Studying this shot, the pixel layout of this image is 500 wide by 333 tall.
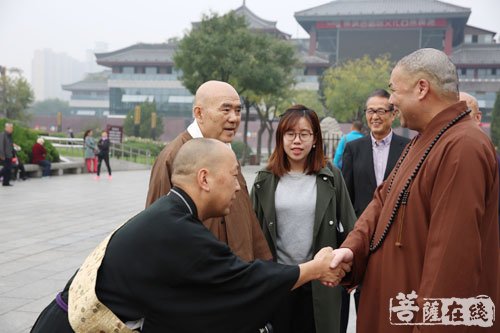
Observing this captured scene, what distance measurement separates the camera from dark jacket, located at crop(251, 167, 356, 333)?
111 inches

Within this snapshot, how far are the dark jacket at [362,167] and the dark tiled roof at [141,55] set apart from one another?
138ft

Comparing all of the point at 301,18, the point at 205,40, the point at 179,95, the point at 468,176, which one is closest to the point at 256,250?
the point at 468,176

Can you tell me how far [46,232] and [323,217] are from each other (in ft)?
18.0

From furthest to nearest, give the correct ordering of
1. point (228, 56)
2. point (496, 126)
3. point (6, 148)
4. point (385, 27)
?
point (385, 27), point (496, 126), point (228, 56), point (6, 148)

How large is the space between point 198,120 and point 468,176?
1404mm

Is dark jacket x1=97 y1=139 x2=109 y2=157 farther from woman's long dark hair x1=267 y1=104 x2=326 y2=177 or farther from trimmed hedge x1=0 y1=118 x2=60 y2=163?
woman's long dark hair x1=267 y1=104 x2=326 y2=177

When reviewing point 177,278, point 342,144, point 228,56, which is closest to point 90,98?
point 228,56

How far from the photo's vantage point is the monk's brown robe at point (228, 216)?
2.51 meters

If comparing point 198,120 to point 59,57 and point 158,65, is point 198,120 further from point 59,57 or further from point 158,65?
point 59,57

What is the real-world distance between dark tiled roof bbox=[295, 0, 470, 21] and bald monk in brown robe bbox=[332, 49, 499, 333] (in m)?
45.6

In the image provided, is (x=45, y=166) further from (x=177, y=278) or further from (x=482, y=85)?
(x=482, y=85)

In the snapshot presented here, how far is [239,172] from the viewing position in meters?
2.59

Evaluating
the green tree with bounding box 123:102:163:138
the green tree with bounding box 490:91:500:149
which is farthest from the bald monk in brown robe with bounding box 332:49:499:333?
the green tree with bounding box 490:91:500:149

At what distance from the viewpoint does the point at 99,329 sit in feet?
6.36
